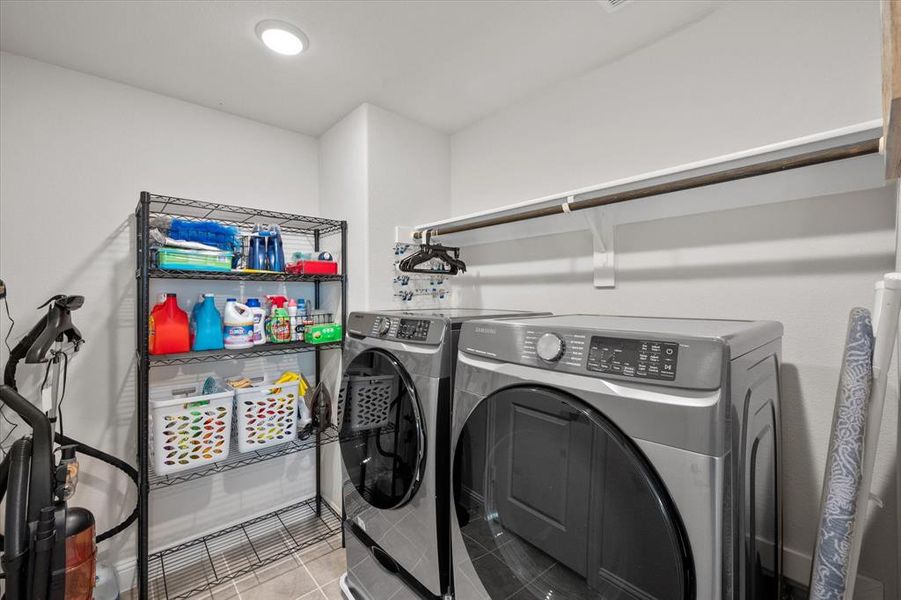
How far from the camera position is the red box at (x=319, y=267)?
210cm

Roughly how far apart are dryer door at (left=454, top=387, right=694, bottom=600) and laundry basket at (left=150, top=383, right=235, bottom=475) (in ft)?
4.17

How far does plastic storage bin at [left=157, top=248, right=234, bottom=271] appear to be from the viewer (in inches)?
66.6

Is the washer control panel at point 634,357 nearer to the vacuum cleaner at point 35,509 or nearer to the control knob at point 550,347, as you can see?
the control knob at point 550,347

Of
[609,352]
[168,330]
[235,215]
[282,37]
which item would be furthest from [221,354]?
[609,352]

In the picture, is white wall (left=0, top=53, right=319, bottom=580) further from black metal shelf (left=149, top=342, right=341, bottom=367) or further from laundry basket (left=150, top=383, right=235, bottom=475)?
A: laundry basket (left=150, top=383, right=235, bottom=475)

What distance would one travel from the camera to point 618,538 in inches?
31.4

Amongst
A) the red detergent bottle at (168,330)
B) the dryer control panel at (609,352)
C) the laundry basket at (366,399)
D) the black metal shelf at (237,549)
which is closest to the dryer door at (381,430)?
the laundry basket at (366,399)

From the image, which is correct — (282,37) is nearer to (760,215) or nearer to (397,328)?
(397,328)

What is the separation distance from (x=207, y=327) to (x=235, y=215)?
0.68 meters

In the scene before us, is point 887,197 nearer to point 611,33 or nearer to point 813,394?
point 813,394

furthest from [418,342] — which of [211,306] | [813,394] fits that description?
[813,394]

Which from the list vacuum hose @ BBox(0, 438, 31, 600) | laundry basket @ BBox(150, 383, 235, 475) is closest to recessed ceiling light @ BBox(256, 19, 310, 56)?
laundry basket @ BBox(150, 383, 235, 475)

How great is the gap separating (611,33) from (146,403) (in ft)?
7.99

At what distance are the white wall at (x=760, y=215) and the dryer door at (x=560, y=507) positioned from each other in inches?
36.3
